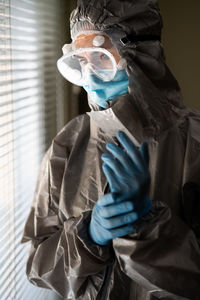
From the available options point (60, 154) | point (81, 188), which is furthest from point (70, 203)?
point (60, 154)

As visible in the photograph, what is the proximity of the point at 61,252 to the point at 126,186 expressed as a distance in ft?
1.41

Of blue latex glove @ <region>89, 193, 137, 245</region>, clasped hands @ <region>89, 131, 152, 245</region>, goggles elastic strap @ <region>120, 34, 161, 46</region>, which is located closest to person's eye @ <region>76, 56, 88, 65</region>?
goggles elastic strap @ <region>120, 34, 161, 46</region>

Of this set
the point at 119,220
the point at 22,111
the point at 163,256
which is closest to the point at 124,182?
the point at 119,220

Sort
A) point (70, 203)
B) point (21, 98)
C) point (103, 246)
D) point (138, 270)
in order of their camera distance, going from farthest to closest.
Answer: point (21, 98) → point (70, 203) → point (103, 246) → point (138, 270)

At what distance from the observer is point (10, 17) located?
4.35ft

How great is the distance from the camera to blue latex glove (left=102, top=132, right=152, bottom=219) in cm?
89

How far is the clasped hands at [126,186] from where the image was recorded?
0.90m

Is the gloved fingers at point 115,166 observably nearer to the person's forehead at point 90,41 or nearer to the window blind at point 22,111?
the person's forehead at point 90,41

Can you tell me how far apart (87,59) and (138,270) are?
0.73 metres

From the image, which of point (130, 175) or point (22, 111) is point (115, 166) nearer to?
point (130, 175)

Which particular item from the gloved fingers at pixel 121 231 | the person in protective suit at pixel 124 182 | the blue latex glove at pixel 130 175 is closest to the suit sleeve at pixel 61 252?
the person in protective suit at pixel 124 182

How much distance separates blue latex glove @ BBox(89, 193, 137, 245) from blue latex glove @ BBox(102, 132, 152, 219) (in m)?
0.02

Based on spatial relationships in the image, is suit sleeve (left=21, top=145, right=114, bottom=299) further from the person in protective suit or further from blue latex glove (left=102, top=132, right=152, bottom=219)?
blue latex glove (left=102, top=132, right=152, bottom=219)

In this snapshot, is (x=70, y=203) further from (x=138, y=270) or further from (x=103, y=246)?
(x=138, y=270)
